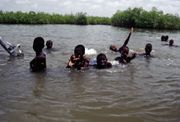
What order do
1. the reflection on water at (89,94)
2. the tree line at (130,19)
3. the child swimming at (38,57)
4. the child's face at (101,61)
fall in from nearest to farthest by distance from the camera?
1. the reflection on water at (89,94)
2. the child swimming at (38,57)
3. the child's face at (101,61)
4. the tree line at (130,19)

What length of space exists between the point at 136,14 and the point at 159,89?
45.5m

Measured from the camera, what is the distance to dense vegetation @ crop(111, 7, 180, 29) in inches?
2025

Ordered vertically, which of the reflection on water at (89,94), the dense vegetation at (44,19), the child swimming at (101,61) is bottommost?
the reflection on water at (89,94)

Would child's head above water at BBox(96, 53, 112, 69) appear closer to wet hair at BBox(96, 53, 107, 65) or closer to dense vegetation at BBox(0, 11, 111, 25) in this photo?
wet hair at BBox(96, 53, 107, 65)

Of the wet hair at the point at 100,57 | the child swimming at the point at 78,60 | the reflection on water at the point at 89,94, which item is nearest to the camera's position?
the reflection on water at the point at 89,94

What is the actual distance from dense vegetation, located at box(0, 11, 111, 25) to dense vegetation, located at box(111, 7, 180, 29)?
7.19 m

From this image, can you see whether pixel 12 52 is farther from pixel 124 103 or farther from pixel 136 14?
pixel 136 14

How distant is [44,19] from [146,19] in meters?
16.6

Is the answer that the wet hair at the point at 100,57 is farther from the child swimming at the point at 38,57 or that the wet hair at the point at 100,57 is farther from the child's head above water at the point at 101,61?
the child swimming at the point at 38,57

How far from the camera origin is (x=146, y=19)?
2072 inches

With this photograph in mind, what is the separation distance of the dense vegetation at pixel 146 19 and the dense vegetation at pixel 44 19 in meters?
7.19

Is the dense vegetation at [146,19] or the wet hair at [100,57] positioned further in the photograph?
the dense vegetation at [146,19]

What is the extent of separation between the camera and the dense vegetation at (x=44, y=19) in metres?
51.8

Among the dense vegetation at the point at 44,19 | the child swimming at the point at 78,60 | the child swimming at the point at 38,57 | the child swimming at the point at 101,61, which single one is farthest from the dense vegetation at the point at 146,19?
the child swimming at the point at 38,57
